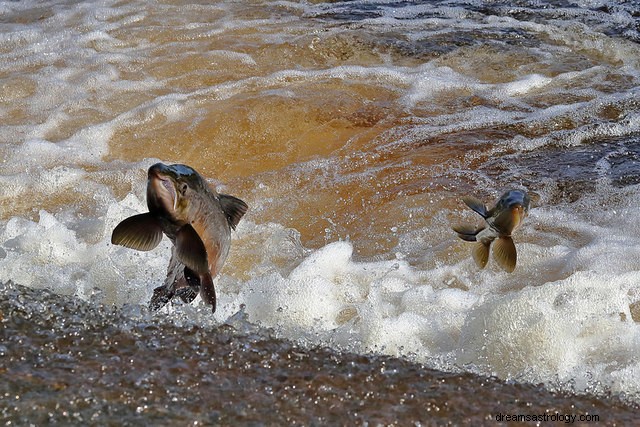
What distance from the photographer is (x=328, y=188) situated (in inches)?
200

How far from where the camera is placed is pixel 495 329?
11.0 ft

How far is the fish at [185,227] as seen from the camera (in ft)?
7.75

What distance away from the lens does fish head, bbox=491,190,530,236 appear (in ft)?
10.3

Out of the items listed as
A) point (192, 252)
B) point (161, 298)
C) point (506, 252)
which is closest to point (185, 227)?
point (192, 252)

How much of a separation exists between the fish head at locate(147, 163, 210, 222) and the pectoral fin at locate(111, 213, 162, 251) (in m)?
0.04

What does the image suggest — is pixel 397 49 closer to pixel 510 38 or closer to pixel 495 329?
pixel 510 38

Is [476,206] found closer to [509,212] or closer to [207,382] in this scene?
[509,212]

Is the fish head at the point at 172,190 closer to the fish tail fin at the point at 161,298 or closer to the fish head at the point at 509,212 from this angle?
the fish tail fin at the point at 161,298

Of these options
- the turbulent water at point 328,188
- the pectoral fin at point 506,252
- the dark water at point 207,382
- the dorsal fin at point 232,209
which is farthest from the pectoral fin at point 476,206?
the dorsal fin at point 232,209

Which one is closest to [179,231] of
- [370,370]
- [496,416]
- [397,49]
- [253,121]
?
[370,370]

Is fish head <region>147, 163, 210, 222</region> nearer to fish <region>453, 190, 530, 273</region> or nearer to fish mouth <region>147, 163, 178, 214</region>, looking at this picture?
fish mouth <region>147, 163, 178, 214</region>

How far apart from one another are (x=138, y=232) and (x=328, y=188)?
274 centimetres

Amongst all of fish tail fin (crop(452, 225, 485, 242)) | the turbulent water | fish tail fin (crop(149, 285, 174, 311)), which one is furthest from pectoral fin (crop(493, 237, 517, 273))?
fish tail fin (crop(149, 285, 174, 311))

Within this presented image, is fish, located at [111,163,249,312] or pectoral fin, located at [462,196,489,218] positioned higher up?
fish, located at [111,163,249,312]
